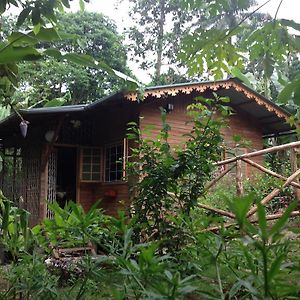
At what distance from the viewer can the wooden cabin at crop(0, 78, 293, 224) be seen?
853cm

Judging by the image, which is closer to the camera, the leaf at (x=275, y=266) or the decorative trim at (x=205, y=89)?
the leaf at (x=275, y=266)

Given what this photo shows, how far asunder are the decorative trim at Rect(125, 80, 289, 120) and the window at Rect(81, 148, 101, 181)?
2.08 m

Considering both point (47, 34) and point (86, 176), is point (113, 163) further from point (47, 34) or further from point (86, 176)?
point (47, 34)

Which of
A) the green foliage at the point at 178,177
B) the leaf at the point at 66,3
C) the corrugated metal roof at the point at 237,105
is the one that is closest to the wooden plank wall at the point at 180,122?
the corrugated metal roof at the point at 237,105

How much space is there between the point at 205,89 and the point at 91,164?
2966 millimetres

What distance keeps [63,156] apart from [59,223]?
10358 mm

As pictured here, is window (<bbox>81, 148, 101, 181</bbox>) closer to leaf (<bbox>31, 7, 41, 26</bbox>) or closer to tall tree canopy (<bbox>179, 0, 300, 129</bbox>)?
tall tree canopy (<bbox>179, 0, 300, 129</bbox>)

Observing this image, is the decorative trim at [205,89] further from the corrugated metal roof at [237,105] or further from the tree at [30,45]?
the tree at [30,45]

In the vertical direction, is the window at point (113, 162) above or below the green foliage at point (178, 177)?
above

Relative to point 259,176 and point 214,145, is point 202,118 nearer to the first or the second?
point 214,145

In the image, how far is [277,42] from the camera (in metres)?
2.02

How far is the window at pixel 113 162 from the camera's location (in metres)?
9.02

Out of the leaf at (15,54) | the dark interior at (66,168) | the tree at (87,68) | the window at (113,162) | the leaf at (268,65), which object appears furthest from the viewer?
the tree at (87,68)

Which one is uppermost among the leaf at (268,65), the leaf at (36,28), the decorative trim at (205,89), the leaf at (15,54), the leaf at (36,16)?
the decorative trim at (205,89)
